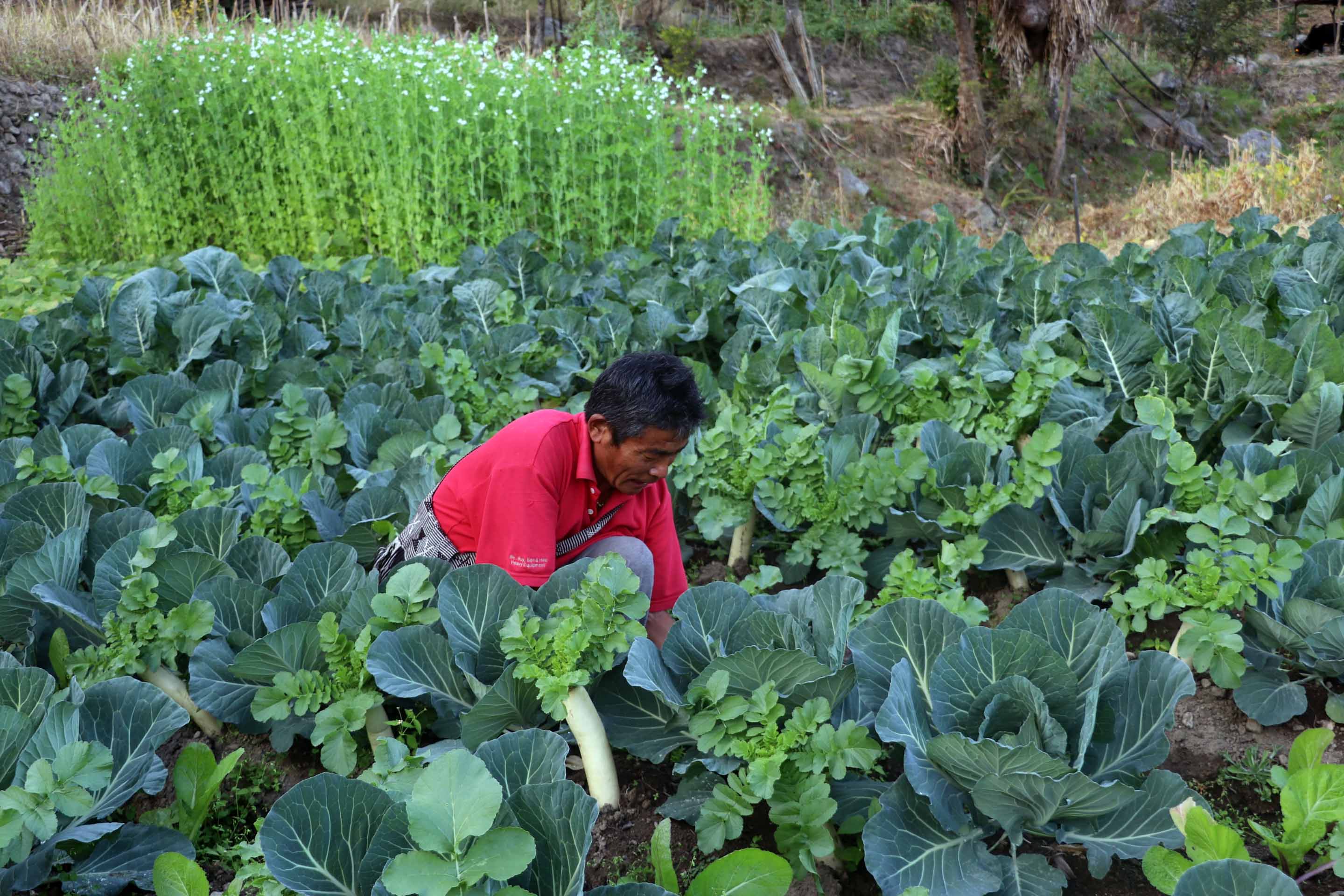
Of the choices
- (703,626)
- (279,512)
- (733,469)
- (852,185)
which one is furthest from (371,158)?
(852,185)

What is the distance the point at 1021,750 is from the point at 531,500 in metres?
1.21

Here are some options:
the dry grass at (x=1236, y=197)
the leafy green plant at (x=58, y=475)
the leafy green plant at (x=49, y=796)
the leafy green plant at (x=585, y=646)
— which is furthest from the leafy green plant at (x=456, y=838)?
the dry grass at (x=1236, y=197)

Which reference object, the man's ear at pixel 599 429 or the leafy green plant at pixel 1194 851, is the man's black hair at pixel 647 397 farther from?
the leafy green plant at pixel 1194 851

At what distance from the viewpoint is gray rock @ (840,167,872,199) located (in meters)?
13.5

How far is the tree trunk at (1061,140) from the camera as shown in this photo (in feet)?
44.9

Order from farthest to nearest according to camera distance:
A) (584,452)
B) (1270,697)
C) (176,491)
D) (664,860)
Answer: (176,491) → (584,452) → (1270,697) → (664,860)

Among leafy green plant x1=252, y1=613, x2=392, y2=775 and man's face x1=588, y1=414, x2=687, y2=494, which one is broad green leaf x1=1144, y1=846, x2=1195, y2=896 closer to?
man's face x1=588, y1=414, x2=687, y2=494

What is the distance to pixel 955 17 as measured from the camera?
13.4 metres

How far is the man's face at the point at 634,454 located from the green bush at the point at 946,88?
43.1ft

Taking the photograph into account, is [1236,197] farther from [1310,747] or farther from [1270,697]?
[1310,747]

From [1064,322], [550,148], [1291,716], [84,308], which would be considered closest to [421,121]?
[550,148]

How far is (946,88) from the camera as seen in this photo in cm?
1442

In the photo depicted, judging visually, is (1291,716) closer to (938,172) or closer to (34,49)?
(938,172)

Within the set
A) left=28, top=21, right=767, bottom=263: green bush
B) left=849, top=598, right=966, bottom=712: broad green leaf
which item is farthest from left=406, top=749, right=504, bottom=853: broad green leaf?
left=28, top=21, right=767, bottom=263: green bush
